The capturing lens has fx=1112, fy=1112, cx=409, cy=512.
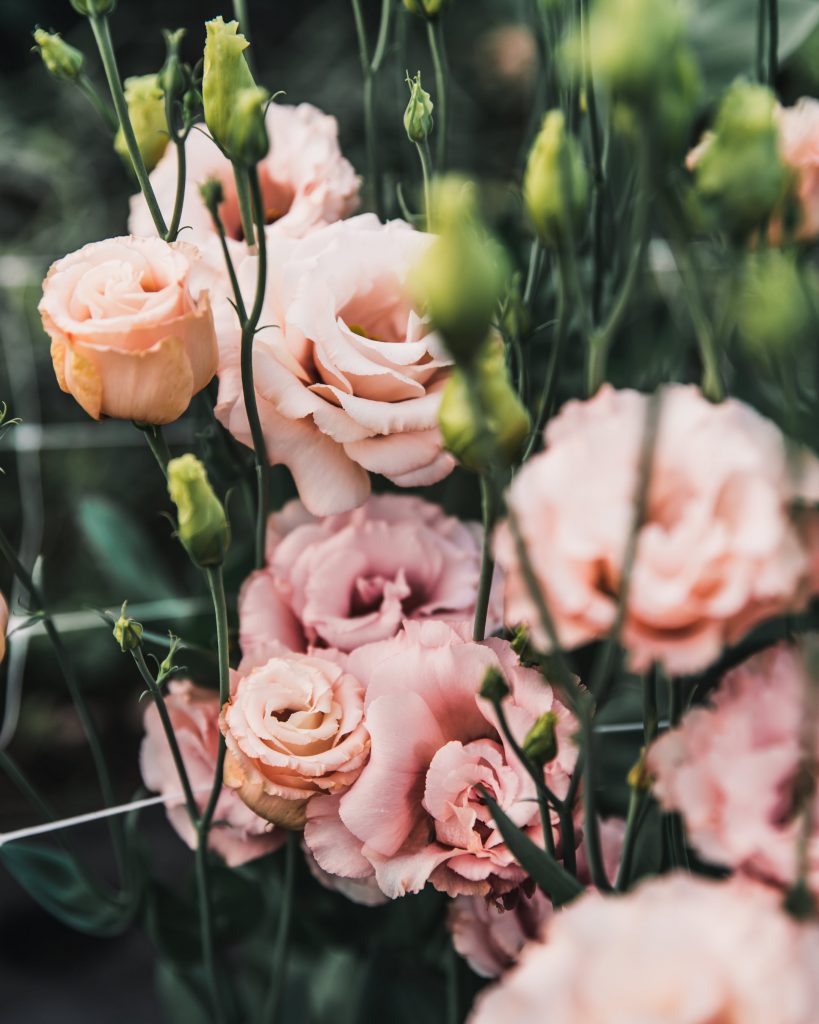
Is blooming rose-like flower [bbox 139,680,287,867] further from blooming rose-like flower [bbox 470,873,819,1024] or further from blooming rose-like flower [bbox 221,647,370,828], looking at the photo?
blooming rose-like flower [bbox 470,873,819,1024]

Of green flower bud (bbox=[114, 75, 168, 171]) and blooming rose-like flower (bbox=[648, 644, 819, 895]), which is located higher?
green flower bud (bbox=[114, 75, 168, 171])

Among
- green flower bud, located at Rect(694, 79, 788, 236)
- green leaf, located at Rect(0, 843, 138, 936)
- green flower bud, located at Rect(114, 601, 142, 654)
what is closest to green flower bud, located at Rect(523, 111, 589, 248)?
green flower bud, located at Rect(694, 79, 788, 236)

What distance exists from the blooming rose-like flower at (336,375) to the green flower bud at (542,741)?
78 millimetres

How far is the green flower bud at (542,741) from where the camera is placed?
22 centimetres

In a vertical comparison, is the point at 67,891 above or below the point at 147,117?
below

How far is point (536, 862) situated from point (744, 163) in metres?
0.13

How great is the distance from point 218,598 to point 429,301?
11cm

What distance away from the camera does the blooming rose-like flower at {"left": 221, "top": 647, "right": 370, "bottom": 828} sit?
0.83 feet

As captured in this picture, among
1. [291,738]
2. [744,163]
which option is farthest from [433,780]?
[744,163]

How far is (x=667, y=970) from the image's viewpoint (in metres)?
0.15

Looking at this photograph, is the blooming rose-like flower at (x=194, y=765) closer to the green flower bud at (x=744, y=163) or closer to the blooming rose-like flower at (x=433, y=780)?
the blooming rose-like flower at (x=433, y=780)

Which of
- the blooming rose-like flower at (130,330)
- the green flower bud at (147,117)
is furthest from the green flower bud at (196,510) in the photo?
the green flower bud at (147,117)

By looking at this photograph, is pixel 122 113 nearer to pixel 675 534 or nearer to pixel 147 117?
pixel 147 117

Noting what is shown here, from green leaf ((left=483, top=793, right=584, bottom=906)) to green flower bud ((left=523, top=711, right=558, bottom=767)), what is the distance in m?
0.01
